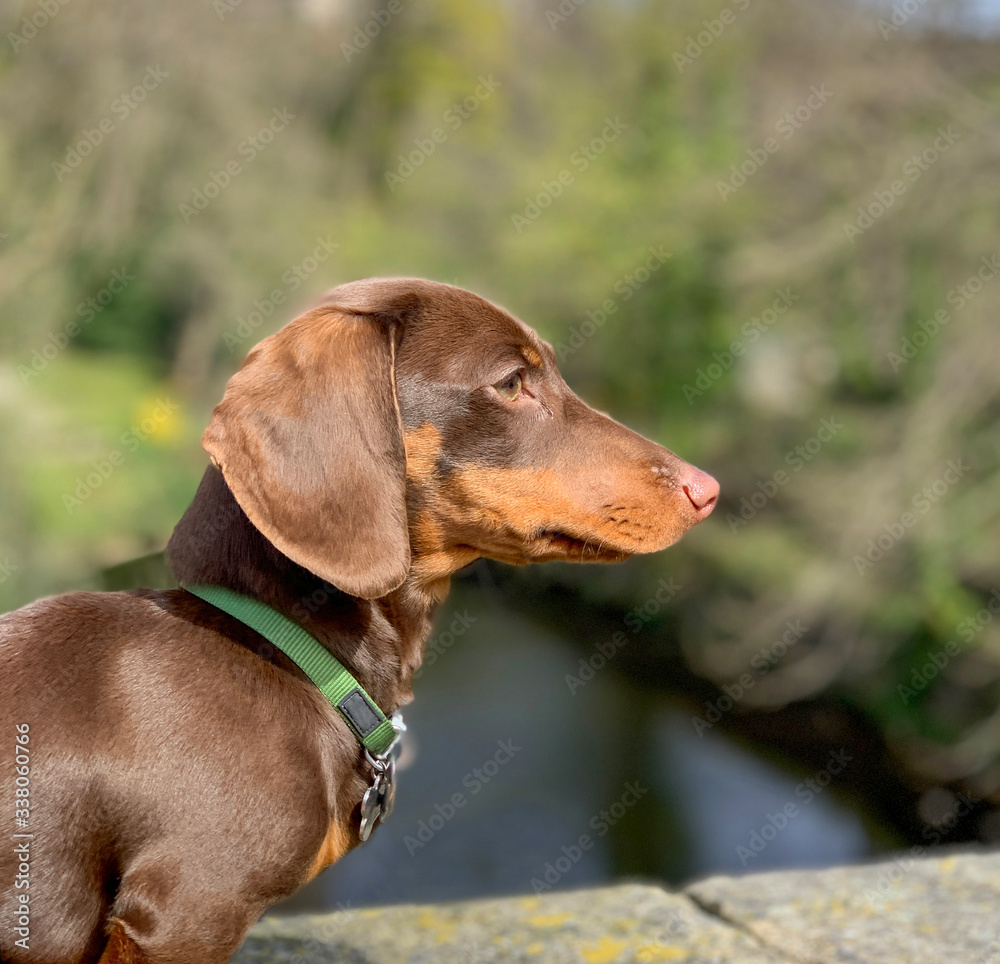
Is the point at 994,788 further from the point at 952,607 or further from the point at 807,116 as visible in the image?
the point at 807,116

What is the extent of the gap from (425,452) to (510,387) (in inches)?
13.1

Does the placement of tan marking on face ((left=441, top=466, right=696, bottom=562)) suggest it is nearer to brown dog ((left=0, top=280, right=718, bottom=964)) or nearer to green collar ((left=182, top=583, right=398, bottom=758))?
brown dog ((left=0, top=280, right=718, bottom=964))

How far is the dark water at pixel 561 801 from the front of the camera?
31.0 feet

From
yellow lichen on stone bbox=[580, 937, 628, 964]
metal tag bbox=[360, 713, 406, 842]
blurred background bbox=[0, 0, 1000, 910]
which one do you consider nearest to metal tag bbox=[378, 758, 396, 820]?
metal tag bbox=[360, 713, 406, 842]

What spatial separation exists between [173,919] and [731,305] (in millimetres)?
12402

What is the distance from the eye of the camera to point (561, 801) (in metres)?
10.8

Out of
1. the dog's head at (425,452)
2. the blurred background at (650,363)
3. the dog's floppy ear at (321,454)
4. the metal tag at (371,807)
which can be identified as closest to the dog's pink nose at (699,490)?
the dog's head at (425,452)

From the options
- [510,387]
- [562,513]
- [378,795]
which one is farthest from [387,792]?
[510,387]

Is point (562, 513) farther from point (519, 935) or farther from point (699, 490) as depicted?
point (519, 935)

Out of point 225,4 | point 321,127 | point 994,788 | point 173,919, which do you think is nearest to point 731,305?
point 994,788

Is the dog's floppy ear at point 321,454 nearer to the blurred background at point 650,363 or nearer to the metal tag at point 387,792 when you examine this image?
the metal tag at point 387,792

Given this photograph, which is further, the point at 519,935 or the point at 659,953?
the point at 519,935

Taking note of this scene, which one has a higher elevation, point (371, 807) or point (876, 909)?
point (371, 807)

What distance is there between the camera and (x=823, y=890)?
129 inches
